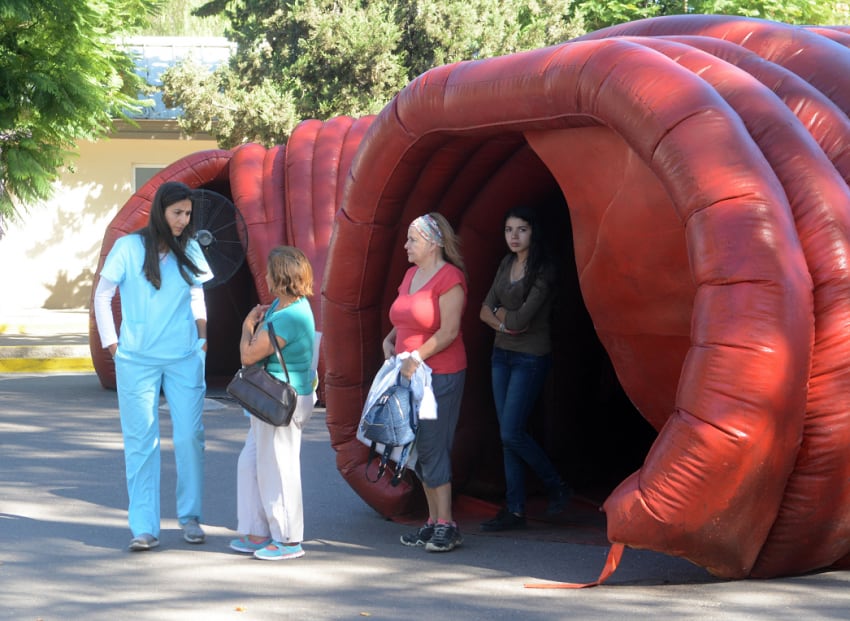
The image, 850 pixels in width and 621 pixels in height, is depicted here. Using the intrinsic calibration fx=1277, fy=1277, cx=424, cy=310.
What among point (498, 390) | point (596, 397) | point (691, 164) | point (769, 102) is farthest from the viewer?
point (596, 397)

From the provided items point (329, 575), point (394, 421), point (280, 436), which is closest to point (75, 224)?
point (280, 436)

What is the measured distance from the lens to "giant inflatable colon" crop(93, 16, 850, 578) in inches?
202

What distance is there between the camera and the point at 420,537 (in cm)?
664

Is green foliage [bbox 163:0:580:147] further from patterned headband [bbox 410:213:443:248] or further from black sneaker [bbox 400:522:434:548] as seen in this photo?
black sneaker [bbox 400:522:434:548]

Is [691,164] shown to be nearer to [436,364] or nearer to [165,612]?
[436,364]

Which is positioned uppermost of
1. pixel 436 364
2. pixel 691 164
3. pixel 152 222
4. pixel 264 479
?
pixel 691 164

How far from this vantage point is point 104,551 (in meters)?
6.50

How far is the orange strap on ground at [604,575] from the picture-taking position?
217 inches

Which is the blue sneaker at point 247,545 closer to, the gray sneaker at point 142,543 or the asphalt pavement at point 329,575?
the asphalt pavement at point 329,575

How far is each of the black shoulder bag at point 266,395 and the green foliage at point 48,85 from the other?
31.8ft

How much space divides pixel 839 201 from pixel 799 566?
1.61 meters

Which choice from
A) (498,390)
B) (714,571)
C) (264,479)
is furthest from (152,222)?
(714,571)

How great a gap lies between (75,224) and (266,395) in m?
20.2

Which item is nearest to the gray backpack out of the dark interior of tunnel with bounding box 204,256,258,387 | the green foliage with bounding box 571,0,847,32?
the dark interior of tunnel with bounding box 204,256,258,387
